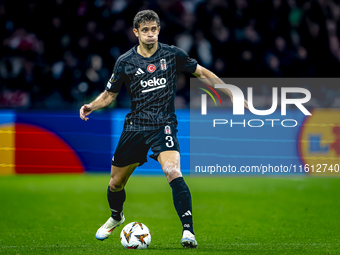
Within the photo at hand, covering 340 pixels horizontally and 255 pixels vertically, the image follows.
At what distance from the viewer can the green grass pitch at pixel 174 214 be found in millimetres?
4691

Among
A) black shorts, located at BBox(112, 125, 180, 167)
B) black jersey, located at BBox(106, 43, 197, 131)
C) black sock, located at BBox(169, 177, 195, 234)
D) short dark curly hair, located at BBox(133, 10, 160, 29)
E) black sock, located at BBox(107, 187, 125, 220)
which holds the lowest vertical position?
black sock, located at BBox(107, 187, 125, 220)

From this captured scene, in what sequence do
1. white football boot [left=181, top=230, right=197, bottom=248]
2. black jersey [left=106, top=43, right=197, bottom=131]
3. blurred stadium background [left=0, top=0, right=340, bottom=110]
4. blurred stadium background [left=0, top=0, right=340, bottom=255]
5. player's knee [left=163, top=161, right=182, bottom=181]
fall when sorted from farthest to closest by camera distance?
blurred stadium background [left=0, top=0, right=340, bottom=110], blurred stadium background [left=0, top=0, right=340, bottom=255], black jersey [left=106, top=43, right=197, bottom=131], player's knee [left=163, top=161, right=182, bottom=181], white football boot [left=181, top=230, right=197, bottom=248]

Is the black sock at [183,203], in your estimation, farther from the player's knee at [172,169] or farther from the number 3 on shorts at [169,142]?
the number 3 on shorts at [169,142]

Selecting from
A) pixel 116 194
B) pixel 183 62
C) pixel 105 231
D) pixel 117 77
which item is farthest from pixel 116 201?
pixel 183 62

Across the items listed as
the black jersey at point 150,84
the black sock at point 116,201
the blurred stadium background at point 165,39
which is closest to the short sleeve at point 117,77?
the black jersey at point 150,84

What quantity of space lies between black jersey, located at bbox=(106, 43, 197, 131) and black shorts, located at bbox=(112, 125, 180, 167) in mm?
54

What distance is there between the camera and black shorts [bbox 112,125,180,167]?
14.9 feet

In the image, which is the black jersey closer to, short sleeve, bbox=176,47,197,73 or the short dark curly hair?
short sleeve, bbox=176,47,197,73

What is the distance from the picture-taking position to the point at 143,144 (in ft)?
15.3

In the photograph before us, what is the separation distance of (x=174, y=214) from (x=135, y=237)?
2.16 metres

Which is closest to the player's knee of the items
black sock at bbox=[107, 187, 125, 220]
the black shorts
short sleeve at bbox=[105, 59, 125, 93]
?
the black shorts

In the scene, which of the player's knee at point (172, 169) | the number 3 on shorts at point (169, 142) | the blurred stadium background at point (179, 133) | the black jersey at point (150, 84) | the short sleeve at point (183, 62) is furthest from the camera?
the blurred stadium background at point (179, 133)

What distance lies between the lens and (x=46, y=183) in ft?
30.1

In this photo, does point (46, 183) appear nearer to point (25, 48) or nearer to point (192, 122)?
point (192, 122)
